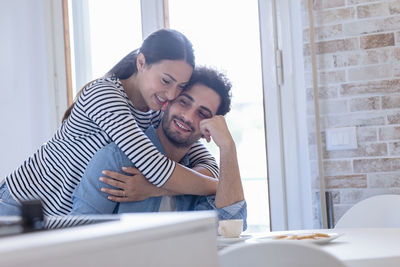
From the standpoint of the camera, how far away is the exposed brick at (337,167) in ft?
8.87

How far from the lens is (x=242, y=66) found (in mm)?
3117

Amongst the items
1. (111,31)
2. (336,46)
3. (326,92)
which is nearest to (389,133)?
(326,92)

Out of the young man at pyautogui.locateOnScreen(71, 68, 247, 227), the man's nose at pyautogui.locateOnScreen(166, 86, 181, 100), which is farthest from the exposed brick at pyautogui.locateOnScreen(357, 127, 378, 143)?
the man's nose at pyautogui.locateOnScreen(166, 86, 181, 100)

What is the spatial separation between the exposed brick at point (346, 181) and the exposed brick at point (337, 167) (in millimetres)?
19

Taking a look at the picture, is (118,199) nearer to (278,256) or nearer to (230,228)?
(230,228)

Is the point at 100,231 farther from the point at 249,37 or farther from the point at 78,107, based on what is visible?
the point at 249,37

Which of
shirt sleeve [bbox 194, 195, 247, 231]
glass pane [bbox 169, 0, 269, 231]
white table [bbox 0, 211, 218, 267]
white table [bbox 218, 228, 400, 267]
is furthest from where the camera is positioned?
glass pane [bbox 169, 0, 269, 231]

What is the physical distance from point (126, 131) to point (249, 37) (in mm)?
1444

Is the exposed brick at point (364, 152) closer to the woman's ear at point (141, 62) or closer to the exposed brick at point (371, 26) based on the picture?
the exposed brick at point (371, 26)

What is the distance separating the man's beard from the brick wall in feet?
3.12

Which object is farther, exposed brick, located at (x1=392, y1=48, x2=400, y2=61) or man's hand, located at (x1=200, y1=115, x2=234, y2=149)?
exposed brick, located at (x1=392, y1=48, x2=400, y2=61)

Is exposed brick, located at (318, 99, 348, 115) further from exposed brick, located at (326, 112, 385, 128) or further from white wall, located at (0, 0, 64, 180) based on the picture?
white wall, located at (0, 0, 64, 180)

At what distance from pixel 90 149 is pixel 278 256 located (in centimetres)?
123

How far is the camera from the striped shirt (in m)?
1.82
